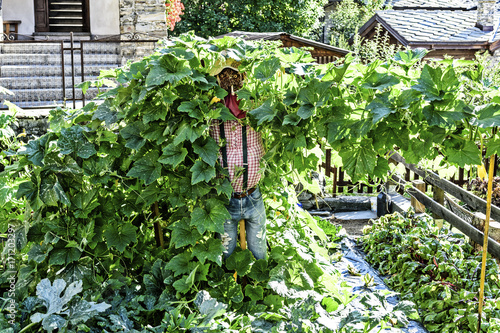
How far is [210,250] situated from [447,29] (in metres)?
15.0

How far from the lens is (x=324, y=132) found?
260 cm

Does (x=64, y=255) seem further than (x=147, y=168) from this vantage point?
Yes

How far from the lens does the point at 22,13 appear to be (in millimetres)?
11055

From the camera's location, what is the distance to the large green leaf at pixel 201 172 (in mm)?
2760

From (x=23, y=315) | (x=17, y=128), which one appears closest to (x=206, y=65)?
(x=23, y=315)

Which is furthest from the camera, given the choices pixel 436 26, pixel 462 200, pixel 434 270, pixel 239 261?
pixel 436 26

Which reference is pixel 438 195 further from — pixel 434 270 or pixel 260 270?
pixel 260 270

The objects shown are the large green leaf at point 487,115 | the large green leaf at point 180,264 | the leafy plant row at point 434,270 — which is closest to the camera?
the large green leaf at point 487,115

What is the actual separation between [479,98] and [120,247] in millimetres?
2076

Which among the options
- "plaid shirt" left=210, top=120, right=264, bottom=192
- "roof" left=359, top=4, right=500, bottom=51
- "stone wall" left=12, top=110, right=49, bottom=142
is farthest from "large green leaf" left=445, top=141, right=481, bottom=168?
"roof" left=359, top=4, right=500, bottom=51

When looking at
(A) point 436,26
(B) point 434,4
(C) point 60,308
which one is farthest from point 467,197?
(B) point 434,4

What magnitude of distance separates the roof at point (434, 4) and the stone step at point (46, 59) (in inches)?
617

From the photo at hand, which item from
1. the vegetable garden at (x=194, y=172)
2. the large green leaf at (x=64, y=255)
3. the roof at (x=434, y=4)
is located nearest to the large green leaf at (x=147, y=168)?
the vegetable garden at (x=194, y=172)

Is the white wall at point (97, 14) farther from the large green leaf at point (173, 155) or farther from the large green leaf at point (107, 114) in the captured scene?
the large green leaf at point (173, 155)
